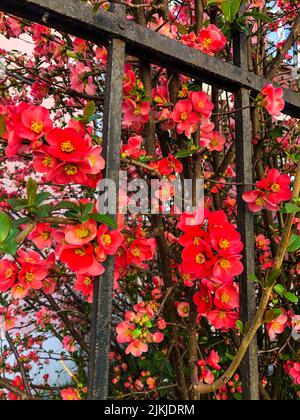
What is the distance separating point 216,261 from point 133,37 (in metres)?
0.45

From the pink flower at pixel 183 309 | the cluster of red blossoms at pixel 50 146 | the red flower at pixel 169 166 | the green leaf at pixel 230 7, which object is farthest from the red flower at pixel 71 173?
the pink flower at pixel 183 309

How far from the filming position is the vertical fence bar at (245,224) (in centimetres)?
89

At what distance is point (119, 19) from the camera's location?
30.5 inches

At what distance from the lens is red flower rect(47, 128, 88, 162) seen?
2.13ft

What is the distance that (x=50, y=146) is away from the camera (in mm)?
653

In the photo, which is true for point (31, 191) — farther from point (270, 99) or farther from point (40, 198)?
point (270, 99)

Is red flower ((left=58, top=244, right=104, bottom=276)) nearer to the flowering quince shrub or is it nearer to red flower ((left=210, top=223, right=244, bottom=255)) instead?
the flowering quince shrub

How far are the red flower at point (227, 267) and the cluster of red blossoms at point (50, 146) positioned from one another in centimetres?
30

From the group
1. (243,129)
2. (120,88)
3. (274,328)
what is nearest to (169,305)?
(274,328)

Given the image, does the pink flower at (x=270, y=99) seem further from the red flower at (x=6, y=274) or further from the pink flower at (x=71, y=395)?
the pink flower at (x=71, y=395)

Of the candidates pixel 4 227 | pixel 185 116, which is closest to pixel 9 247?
pixel 4 227
